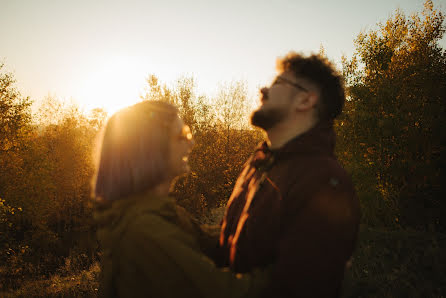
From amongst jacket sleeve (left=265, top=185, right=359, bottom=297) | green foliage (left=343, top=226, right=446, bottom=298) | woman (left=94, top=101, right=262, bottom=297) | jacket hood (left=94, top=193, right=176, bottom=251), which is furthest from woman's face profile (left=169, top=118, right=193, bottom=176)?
green foliage (left=343, top=226, right=446, bottom=298)

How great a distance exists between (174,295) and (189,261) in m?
0.19

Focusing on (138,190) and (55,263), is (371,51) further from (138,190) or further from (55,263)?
(55,263)

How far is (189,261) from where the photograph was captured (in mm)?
1274

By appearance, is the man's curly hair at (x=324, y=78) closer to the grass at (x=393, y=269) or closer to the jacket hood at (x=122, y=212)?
the jacket hood at (x=122, y=212)

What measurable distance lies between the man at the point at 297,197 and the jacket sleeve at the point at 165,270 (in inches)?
12.0

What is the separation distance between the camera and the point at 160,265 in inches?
49.8

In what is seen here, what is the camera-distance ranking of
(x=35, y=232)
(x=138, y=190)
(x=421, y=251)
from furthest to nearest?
(x=35, y=232) → (x=421, y=251) → (x=138, y=190)

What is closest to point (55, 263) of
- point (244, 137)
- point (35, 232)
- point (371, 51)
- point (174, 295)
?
point (35, 232)

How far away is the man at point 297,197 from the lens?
4.42 feet

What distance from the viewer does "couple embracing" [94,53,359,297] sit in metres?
1.30

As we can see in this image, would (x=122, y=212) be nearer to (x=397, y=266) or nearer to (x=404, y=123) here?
(x=397, y=266)

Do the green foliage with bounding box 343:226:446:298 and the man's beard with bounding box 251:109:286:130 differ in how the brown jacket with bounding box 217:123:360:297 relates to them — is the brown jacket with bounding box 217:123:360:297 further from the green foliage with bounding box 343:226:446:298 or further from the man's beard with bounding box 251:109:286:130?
the green foliage with bounding box 343:226:446:298

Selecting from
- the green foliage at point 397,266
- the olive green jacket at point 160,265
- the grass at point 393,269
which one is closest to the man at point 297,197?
the olive green jacket at point 160,265

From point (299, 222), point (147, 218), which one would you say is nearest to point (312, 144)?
point (299, 222)
